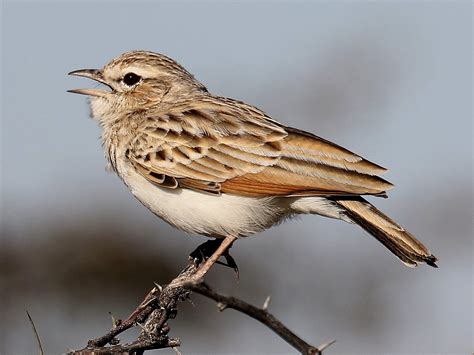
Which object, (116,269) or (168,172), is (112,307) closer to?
(116,269)

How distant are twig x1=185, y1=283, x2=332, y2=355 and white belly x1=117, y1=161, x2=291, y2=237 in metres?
3.72

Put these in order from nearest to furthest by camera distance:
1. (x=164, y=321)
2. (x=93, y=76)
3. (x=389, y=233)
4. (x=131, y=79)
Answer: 1. (x=164, y=321)
2. (x=389, y=233)
3. (x=93, y=76)
4. (x=131, y=79)

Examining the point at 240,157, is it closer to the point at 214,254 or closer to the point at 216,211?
the point at 216,211

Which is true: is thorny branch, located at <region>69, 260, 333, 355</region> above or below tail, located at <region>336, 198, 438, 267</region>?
below

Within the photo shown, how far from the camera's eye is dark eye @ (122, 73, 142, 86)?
1212cm

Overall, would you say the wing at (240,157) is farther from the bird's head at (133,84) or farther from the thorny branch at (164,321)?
the thorny branch at (164,321)

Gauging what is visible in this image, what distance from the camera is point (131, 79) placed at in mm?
12148

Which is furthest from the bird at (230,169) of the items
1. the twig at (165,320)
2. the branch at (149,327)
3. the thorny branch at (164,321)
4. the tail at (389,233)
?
the branch at (149,327)

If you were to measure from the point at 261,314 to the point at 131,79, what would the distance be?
5.83 meters

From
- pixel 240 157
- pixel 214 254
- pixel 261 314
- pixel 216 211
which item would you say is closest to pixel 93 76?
pixel 240 157

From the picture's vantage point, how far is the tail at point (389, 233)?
10.2 metres

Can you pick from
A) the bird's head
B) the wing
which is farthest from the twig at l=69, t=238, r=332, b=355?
the bird's head

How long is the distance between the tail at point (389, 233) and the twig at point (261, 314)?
3.55 m

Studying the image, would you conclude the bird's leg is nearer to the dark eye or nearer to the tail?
the tail
